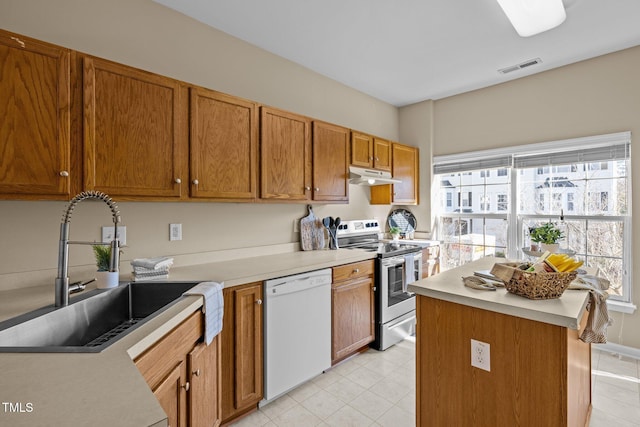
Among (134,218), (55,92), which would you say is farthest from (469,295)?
(55,92)

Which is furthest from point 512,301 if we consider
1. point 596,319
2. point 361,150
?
point 361,150

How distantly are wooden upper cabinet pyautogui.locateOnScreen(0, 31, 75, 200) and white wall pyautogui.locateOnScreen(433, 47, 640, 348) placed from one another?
380 cm

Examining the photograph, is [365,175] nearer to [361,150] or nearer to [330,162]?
[361,150]

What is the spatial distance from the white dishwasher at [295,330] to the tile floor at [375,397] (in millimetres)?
113

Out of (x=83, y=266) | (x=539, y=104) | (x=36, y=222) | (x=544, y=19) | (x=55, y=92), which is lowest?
(x=83, y=266)

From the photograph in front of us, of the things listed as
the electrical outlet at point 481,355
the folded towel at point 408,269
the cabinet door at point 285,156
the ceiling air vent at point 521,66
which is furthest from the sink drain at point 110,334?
the ceiling air vent at point 521,66

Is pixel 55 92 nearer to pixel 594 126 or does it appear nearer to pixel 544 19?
pixel 544 19

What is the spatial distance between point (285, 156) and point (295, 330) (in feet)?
4.38

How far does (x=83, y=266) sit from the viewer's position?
5.96 ft

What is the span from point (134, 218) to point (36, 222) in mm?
474

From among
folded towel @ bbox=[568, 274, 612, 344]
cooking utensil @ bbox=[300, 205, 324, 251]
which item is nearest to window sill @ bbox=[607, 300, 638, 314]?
folded towel @ bbox=[568, 274, 612, 344]

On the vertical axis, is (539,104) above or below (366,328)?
above

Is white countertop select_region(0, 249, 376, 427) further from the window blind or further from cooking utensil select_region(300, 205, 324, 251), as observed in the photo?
the window blind

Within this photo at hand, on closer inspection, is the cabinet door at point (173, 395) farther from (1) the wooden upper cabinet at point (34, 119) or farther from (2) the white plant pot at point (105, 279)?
(1) the wooden upper cabinet at point (34, 119)
